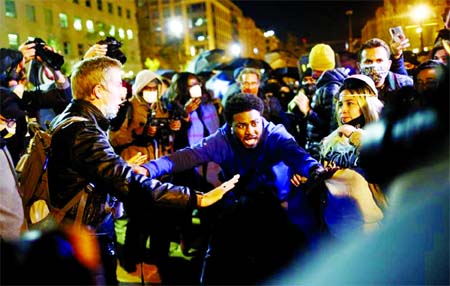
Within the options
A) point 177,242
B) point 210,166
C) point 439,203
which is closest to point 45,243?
point 439,203

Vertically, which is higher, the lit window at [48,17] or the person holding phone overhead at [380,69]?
the lit window at [48,17]

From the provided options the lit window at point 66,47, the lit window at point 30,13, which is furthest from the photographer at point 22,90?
the lit window at point 66,47

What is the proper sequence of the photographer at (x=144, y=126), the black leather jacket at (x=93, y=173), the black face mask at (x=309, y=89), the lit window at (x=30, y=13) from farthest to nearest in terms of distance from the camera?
the lit window at (x=30, y=13) < the black face mask at (x=309, y=89) < the photographer at (x=144, y=126) < the black leather jacket at (x=93, y=173)

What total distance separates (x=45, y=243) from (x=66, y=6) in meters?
55.6

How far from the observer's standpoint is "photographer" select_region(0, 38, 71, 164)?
Answer: 447cm

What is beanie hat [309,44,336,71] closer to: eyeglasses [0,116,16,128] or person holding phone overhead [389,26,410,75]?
Result: person holding phone overhead [389,26,410,75]

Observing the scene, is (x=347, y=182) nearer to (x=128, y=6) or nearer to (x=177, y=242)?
(x=177, y=242)

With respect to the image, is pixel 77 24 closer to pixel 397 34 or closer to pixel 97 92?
pixel 397 34

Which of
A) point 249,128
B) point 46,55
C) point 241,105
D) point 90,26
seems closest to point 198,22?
point 90,26

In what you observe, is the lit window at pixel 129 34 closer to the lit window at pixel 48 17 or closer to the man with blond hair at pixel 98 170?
the lit window at pixel 48 17

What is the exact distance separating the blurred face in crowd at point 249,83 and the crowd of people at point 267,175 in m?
1.27

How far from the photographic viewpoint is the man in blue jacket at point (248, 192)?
336 cm

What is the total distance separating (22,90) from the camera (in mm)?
5008

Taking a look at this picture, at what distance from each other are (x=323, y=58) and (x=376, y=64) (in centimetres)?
154
